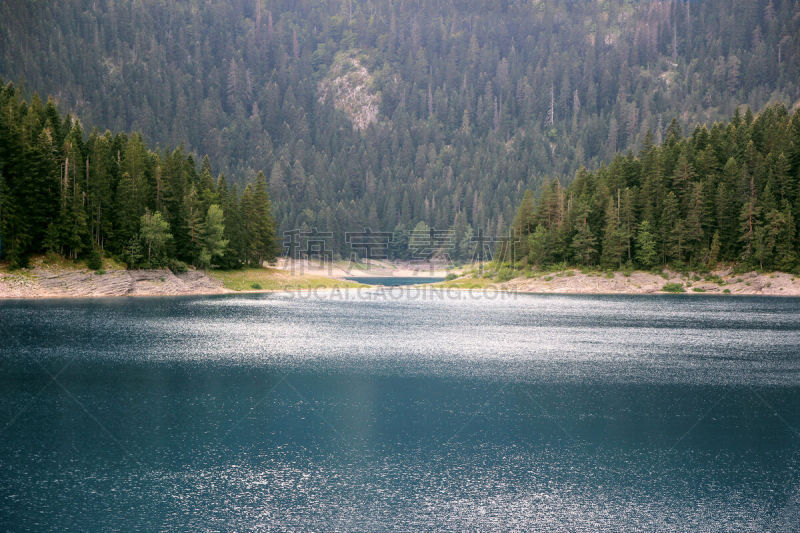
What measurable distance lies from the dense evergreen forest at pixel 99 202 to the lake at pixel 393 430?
109 feet

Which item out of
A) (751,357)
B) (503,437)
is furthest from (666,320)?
(503,437)

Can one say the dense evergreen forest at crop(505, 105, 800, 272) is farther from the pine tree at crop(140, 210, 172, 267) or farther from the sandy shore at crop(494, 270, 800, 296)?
the pine tree at crop(140, 210, 172, 267)

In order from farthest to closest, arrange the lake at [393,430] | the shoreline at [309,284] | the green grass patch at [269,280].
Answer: the green grass patch at [269,280] → the shoreline at [309,284] → the lake at [393,430]

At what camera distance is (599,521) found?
19.4 meters

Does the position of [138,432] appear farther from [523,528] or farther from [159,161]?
[159,161]

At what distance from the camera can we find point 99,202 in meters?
94.2

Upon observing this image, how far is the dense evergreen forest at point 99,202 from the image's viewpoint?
287ft

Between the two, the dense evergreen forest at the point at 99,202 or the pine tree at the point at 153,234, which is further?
the pine tree at the point at 153,234

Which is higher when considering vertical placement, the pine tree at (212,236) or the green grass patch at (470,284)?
the pine tree at (212,236)

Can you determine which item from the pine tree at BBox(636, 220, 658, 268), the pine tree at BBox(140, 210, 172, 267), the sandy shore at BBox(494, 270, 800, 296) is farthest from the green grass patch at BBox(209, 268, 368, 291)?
the pine tree at BBox(636, 220, 658, 268)

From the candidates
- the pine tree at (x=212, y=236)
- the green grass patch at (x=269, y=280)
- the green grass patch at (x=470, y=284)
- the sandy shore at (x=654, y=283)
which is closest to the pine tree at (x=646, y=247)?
the sandy shore at (x=654, y=283)

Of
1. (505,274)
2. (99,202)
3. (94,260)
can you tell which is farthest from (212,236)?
(505,274)

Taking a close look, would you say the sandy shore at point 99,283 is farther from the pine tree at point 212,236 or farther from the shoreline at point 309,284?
the pine tree at point 212,236

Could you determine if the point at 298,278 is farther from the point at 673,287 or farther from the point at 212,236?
the point at 673,287
